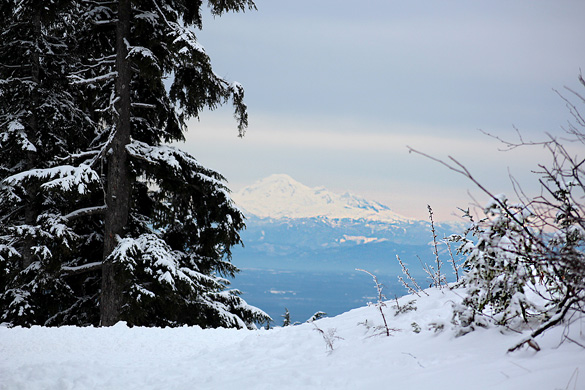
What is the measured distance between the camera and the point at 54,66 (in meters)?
13.1

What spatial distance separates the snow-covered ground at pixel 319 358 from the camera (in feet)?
10.3

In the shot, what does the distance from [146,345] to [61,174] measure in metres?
4.71

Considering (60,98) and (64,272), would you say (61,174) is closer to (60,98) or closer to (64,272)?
(64,272)

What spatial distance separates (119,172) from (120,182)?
0.23 metres

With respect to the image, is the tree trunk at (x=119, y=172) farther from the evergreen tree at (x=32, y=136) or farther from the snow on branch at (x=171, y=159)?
the evergreen tree at (x=32, y=136)

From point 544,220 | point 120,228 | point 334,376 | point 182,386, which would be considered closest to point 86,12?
point 120,228

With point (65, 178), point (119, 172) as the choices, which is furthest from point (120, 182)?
point (65, 178)

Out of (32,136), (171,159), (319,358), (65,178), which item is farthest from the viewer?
(32,136)

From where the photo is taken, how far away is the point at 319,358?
186 inches

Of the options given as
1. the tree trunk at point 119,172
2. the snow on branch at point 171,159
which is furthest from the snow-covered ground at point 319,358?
the snow on branch at point 171,159

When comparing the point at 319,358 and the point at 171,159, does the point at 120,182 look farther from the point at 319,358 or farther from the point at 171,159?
the point at 319,358

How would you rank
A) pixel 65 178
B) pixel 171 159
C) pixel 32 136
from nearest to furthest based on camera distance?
pixel 65 178
pixel 171 159
pixel 32 136

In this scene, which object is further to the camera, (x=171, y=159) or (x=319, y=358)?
(x=171, y=159)

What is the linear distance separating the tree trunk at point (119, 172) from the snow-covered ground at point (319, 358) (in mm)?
2602
